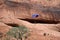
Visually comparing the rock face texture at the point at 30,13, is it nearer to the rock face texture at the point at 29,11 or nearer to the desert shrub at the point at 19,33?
the rock face texture at the point at 29,11

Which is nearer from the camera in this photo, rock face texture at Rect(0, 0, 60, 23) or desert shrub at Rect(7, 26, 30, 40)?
desert shrub at Rect(7, 26, 30, 40)

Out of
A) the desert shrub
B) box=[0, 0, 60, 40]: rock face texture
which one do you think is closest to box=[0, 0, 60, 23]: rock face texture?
box=[0, 0, 60, 40]: rock face texture

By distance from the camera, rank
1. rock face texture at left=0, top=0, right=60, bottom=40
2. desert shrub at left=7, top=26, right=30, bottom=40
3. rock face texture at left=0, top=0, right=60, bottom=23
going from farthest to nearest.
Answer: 1. rock face texture at left=0, top=0, right=60, bottom=23
2. rock face texture at left=0, top=0, right=60, bottom=40
3. desert shrub at left=7, top=26, right=30, bottom=40

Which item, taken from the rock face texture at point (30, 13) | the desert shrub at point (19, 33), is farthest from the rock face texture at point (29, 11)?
the desert shrub at point (19, 33)

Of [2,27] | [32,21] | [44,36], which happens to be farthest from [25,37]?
[32,21]

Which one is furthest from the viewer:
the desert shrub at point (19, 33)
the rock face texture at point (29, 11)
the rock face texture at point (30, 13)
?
the rock face texture at point (29, 11)

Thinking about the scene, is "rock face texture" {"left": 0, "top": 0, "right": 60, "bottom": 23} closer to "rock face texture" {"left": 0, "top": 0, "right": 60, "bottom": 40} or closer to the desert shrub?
"rock face texture" {"left": 0, "top": 0, "right": 60, "bottom": 40}

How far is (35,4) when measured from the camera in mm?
7242

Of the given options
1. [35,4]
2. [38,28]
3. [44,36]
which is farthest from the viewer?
[35,4]

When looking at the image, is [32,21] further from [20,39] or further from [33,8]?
[20,39]

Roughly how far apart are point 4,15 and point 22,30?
165 cm

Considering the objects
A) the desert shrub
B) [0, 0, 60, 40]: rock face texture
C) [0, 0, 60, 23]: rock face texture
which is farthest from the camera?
[0, 0, 60, 23]: rock face texture

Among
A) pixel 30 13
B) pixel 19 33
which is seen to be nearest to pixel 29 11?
pixel 30 13

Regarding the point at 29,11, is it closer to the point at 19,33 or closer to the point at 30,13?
the point at 30,13
